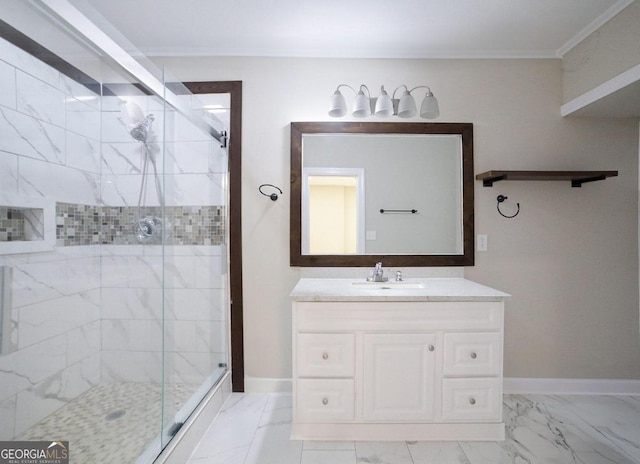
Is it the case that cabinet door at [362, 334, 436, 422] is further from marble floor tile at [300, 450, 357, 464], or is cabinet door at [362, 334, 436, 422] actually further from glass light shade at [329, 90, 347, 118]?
glass light shade at [329, 90, 347, 118]

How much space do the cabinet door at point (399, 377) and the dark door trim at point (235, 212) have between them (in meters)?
0.97

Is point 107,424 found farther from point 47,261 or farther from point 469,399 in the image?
point 469,399

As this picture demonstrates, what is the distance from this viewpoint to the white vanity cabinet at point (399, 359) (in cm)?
179

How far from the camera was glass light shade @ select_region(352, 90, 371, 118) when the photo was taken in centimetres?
212

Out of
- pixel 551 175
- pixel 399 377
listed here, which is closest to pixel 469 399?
pixel 399 377

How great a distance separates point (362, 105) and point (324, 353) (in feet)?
4.86

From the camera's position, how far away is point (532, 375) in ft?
7.75

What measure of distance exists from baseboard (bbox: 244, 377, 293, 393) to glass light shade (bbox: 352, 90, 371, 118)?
6.07 feet

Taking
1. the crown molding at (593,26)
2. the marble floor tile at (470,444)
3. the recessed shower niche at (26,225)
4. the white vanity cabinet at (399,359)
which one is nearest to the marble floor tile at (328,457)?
the marble floor tile at (470,444)

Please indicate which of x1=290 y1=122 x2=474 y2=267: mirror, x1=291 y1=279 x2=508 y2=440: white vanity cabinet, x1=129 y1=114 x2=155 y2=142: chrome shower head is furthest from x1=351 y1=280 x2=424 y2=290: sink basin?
x1=129 y1=114 x2=155 y2=142: chrome shower head

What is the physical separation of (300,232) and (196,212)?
26.8 inches

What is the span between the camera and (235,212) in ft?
7.70

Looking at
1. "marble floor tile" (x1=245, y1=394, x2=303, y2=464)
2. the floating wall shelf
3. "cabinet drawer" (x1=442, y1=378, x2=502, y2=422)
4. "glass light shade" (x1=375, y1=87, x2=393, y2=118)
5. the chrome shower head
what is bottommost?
"marble floor tile" (x1=245, y1=394, x2=303, y2=464)

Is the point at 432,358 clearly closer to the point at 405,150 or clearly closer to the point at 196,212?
the point at 405,150
